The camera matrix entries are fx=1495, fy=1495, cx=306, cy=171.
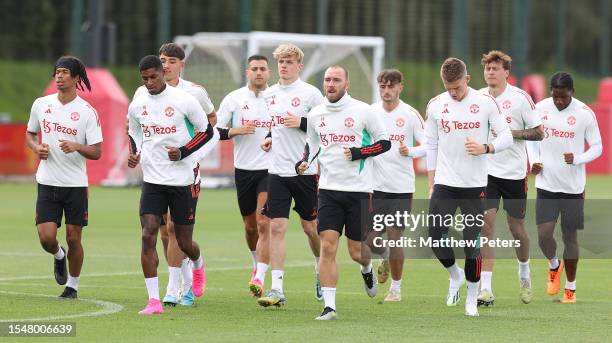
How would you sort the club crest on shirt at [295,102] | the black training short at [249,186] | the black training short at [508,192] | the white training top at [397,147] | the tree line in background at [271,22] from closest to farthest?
the club crest on shirt at [295,102]
the black training short at [508,192]
the white training top at [397,147]
the black training short at [249,186]
the tree line in background at [271,22]

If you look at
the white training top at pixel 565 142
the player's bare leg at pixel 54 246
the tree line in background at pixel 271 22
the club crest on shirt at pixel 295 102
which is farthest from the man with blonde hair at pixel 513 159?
the tree line in background at pixel 271 22

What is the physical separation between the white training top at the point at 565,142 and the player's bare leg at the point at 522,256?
459 mm

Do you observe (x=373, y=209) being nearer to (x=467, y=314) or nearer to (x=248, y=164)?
(x=248, y=164)

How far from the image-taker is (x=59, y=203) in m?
14.3

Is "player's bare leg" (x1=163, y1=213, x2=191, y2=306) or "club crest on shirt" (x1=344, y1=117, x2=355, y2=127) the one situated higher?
"club crest on shirt" (x1=344, y1=117, x2=355, y2=127)

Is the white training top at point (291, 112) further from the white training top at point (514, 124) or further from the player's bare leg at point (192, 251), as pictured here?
the white training top at point (514, 124)

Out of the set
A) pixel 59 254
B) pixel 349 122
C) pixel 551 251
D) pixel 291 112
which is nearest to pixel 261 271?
pixel 291 112

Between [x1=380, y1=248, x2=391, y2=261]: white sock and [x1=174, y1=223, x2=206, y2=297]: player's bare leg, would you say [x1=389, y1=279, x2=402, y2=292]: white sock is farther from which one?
[x1=174, y1=223, x2=206, y2=297]: player's bare leg

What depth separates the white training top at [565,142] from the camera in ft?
49.8

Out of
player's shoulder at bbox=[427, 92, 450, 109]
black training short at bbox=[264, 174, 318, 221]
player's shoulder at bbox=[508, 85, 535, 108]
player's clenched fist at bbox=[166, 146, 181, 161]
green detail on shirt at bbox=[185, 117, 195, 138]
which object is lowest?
black training short at bbox=[264, 174, 318, 221]

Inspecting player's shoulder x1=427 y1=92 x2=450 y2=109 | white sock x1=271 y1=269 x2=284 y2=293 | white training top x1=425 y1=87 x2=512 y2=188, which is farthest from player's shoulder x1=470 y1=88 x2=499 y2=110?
white sock x1=271 y1=269 x2=284 y2=293

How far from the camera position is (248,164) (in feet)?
51.0

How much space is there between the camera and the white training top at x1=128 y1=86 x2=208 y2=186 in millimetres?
13438

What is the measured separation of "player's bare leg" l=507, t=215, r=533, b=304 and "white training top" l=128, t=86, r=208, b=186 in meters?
3.55
